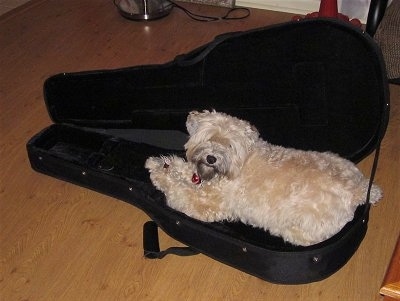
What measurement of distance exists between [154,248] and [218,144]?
2.06 ft

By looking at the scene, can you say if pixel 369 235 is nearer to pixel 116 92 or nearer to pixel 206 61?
pixel 206 61

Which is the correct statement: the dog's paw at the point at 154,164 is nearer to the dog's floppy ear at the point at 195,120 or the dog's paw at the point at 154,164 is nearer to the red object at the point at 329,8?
the dog's floppy ear at the point at 195,120

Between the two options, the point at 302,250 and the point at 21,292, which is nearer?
the point at 302,250

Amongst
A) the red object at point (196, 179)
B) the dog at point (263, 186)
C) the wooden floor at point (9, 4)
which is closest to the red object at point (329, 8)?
the dog at point (263, 186)

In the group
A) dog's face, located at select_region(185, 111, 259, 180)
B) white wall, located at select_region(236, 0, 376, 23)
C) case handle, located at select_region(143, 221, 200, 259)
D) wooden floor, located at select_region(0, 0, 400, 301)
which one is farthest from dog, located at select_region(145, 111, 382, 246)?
white wall, located at select_region(236, 0, 376, 23)

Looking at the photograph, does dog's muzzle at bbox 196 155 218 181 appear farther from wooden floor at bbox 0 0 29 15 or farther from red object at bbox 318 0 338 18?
wooden floor at bbox 0 0 29 15

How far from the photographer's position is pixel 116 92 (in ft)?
8.48

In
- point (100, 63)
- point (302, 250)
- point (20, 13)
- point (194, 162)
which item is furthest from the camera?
point (20, 13)

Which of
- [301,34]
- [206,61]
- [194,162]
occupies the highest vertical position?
[301,34]

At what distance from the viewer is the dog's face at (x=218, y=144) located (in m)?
2.00

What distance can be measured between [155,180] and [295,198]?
0.77 meters

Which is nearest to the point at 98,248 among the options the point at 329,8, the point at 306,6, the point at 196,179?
the point at 196,179

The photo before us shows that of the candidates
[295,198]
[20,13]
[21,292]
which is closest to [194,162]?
[295,198]

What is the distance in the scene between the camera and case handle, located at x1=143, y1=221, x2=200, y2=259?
2188 mm
